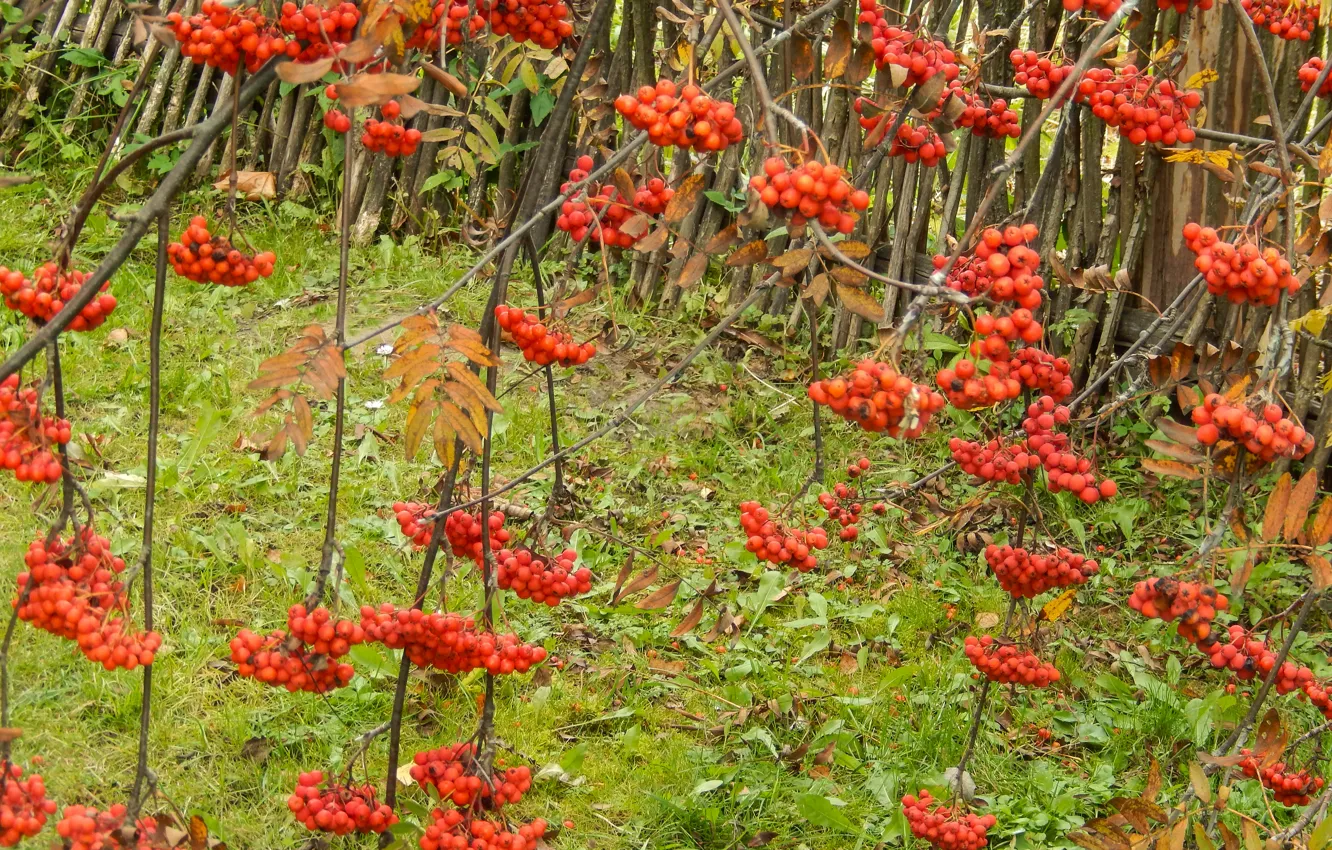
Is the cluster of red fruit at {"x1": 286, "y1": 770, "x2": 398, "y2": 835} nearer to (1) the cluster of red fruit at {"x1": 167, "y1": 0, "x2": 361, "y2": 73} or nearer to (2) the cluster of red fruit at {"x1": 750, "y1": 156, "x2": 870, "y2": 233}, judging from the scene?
(1) the cluster of red fruit at {"x1": 167, "y1": 0, "x2": 361, "y2": 73}

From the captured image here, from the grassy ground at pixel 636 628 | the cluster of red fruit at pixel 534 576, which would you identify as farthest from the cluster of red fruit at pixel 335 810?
the grassy ground at pixel 636 628

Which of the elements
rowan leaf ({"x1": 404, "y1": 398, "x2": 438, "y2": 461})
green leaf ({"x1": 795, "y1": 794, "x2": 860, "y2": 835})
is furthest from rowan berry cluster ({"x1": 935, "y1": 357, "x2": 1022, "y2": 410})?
green leaf ({"x1": 795, "y1": 794, "x2": 860, "y2": 835})

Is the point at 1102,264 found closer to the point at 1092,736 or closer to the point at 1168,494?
the point at 1168,494

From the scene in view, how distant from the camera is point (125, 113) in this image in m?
1.72

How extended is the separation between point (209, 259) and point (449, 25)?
0.51 m

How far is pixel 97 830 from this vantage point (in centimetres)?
164

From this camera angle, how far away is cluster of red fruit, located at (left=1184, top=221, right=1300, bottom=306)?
5.22ft

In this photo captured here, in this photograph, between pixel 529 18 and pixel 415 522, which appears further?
pixel 529 18

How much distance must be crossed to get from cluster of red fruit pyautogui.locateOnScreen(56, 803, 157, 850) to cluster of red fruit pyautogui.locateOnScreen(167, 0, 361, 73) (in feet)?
3.17

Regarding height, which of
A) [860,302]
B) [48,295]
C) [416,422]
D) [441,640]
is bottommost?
[441,640]

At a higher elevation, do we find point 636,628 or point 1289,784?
point 1289,784

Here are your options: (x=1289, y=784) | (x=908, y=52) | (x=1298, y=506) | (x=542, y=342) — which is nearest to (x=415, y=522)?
(x=542, y=342)

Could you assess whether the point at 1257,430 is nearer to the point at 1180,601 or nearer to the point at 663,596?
the point at 1180,601

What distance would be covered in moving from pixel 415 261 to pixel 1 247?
4.68 feet
